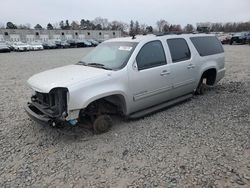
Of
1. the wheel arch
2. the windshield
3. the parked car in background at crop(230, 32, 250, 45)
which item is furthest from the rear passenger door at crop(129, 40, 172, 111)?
the parked car in background at crop(230, 32, 250, 45)

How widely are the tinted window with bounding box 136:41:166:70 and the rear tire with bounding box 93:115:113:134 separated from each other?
119 centimetres

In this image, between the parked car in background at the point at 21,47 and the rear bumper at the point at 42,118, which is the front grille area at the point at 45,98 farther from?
the parked car in background at the point at 21,47

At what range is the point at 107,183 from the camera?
2996 millimetres

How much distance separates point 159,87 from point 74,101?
1.97m

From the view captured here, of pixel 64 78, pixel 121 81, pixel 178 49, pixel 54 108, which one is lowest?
pixel 54 108

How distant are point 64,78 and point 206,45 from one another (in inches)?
162

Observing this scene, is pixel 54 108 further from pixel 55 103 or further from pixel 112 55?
pixel 112 55

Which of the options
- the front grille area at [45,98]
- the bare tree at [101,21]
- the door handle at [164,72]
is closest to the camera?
the front grille area at [45,98]

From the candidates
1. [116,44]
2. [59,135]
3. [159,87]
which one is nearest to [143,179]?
[59,135]

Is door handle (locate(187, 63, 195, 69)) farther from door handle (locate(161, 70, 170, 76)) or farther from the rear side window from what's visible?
door handle (locate(161, 70, 170, 76))

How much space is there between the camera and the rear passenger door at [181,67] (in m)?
5.29

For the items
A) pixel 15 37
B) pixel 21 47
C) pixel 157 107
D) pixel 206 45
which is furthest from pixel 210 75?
pixel 15 37

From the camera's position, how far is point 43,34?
7500cm

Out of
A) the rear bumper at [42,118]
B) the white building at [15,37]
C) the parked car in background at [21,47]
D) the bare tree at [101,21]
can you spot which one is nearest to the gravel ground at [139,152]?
the rear bumper at [42,118]
